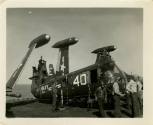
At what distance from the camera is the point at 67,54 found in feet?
3.32

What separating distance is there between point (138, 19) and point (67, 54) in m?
0.27

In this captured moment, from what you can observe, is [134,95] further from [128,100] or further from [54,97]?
[54,97]

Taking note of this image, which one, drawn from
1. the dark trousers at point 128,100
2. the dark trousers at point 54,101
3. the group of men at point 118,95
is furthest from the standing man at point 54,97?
the dark trousers at point 128,100

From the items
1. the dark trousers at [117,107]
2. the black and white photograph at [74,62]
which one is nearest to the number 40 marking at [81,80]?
the black and white photograph at [74,62]

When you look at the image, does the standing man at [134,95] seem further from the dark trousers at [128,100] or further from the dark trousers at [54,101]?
the dark trousers at [54,101]

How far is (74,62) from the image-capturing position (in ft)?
3.31

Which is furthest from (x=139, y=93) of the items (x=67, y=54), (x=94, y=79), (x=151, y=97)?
(x=67, y=54)

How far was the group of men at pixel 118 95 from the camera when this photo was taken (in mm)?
1007

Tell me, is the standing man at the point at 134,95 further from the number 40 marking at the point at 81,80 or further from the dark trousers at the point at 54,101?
the dark trousers at the point at 54,101

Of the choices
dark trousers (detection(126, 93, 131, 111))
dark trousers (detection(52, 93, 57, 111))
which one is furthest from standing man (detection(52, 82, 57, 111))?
dark trousers (detection(126, 93, 131, 111))

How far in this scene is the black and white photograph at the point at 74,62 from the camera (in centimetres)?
101

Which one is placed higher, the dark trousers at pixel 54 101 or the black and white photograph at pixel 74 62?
the black and white photograph at pixel 74 62
